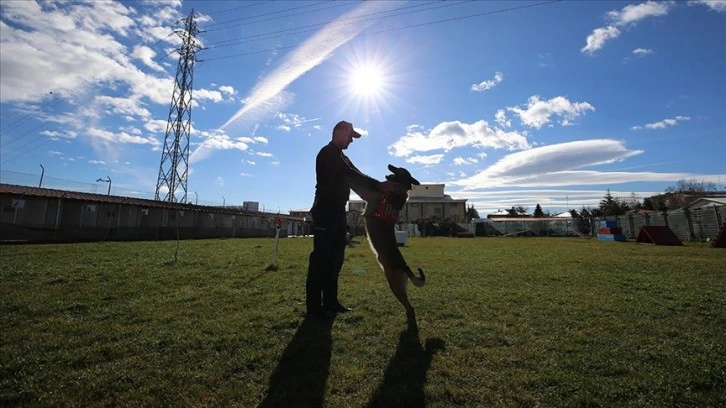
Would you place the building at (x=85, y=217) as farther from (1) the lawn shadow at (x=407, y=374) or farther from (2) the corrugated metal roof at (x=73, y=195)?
(1) the lawn shadow at (x=407, y=374)

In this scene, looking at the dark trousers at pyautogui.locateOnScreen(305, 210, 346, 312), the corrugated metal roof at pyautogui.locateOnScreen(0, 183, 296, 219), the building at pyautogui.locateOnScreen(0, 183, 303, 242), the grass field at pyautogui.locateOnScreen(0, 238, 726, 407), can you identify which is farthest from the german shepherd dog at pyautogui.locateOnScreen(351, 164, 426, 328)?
the corrugated metal roof at pyautogui.locateOnScreen(0, 183, 296, 219)

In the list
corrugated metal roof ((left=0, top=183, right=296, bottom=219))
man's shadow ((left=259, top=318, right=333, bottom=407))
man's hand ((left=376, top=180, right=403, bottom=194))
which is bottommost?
man's shadow ((left=259, top=318, right=333, bottom=407))

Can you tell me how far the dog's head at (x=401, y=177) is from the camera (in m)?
4.07

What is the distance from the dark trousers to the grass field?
39 centimetres

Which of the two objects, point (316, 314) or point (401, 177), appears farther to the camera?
point (316, 314)

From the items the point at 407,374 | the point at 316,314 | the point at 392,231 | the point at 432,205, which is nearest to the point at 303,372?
the point at 407,374

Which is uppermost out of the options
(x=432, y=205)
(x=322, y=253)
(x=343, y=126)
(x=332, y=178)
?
(x=432, y=205)

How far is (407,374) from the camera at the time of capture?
306cm

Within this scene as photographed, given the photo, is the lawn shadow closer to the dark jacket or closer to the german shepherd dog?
the german shepherd dog

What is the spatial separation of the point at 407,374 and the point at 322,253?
2.04 meters

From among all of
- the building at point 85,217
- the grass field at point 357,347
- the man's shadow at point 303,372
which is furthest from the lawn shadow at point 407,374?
the building at point 85,217

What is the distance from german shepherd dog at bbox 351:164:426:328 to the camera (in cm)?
402

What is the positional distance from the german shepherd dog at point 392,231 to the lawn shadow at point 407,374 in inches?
18.9

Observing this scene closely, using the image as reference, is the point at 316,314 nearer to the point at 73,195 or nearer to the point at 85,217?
the point at 85,217
